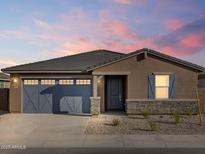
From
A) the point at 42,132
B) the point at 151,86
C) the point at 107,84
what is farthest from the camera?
the point at 107,84

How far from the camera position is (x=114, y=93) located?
27.3 metres

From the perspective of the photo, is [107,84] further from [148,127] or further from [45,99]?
[148,127]

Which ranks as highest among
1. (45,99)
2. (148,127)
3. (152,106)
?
(45,99)

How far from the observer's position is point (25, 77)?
85.1 ft

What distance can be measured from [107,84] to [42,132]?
11416mm

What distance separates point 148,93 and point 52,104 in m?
6.84

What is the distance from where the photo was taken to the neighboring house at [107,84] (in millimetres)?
23719

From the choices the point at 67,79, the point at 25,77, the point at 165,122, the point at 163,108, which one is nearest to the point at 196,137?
the point at 165,122

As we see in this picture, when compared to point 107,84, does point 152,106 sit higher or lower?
lower

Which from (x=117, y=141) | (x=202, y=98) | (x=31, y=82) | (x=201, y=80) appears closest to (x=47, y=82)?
(x=31, y=82)

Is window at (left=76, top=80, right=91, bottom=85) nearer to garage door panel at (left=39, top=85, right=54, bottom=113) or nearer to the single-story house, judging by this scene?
garage door panel at (left=39, top=85, right=54, bottom=113)

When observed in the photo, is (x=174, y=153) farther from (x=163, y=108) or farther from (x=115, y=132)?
(x=163, y=108)

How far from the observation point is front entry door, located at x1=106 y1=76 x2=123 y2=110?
2723cm

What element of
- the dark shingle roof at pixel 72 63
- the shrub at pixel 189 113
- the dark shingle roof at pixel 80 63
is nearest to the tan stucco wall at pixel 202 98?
the shrub at pixel 189 113
